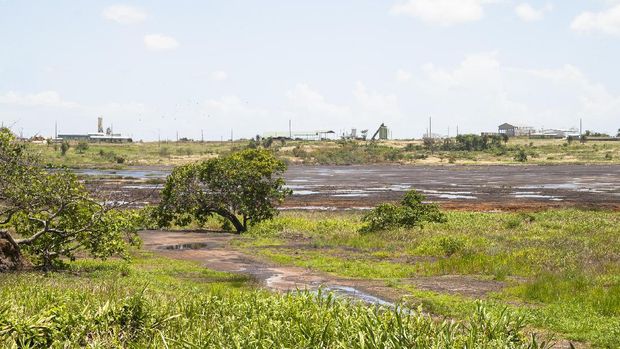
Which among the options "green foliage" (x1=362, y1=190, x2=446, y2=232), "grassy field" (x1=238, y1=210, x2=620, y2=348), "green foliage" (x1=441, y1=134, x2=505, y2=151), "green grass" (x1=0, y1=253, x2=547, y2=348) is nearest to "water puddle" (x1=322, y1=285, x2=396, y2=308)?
"grassy field" (x1=238, y1=210, x2=620, y2=348)

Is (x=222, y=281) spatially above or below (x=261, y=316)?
below

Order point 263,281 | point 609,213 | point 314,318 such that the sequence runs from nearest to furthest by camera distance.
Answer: point 314,318
point 263,281
point 609,213

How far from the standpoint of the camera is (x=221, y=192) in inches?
1617

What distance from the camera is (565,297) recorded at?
761 inches

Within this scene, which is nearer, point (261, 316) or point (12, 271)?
point (261, 316)

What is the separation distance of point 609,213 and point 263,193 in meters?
23.1

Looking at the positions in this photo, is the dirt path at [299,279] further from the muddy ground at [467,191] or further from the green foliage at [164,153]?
the green foliage at [164,153]

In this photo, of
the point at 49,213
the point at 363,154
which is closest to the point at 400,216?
the point at 49,213

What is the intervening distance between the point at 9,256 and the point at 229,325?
14.3 m

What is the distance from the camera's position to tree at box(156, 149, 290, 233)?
4056cm

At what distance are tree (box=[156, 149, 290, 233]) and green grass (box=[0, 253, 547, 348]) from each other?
2543 cm

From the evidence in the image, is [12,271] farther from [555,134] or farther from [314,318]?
[555,134]

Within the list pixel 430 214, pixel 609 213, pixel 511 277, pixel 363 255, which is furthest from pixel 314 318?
pixel 609 213

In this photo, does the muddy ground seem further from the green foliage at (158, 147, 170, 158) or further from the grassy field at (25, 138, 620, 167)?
the green foliage at (158, 147, 170, 158)
